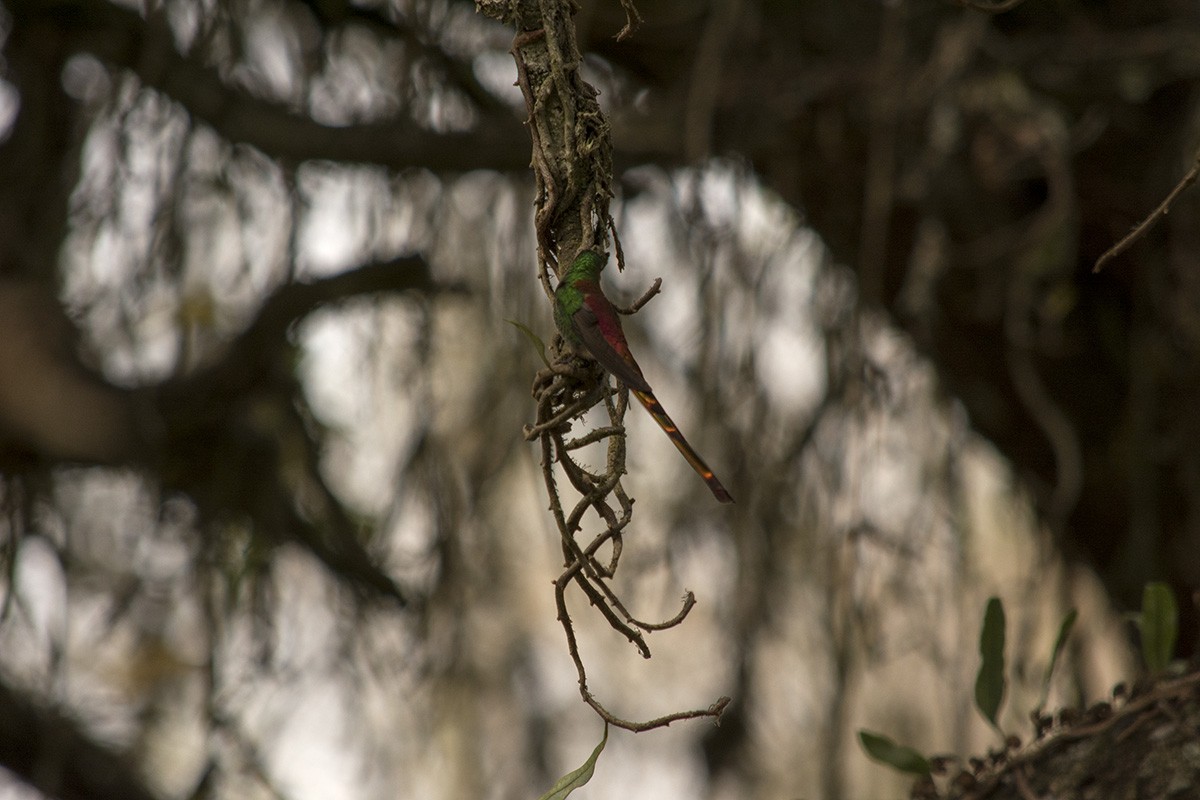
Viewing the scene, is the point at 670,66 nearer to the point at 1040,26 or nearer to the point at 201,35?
the point at 1040,26

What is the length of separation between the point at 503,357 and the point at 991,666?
49.9 inches

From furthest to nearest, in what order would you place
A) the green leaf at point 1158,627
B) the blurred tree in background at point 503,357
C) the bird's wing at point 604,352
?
1. the blurred tree in background at point 503,357
2. the green leaf at point 1158,627
3. the bird's wing at point 604,352

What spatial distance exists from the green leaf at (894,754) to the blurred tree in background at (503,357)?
0.55 meters

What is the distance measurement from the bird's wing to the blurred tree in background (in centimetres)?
117

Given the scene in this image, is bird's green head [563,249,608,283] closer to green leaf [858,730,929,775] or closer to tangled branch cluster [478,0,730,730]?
tangled branch cluster [478,0,730,730]

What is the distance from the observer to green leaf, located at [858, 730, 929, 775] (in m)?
1.17

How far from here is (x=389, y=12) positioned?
7.59 ft

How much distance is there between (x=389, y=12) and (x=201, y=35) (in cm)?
44

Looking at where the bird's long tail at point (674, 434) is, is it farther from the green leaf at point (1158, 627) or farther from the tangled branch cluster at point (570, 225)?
the green leaf at point (1158, 627)

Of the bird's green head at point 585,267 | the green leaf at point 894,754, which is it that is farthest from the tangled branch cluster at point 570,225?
the green leaf at point 894,754

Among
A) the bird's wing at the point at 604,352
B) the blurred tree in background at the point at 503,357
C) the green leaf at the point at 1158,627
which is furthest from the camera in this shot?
the blurred tree in background at the point at 503,357

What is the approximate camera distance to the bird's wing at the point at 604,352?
2.19 ft

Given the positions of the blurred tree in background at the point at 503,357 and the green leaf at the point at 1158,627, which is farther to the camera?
the blurred tree in background at the point at 503,357

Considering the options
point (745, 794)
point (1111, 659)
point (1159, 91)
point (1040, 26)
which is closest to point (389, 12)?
point (1040, 26)
